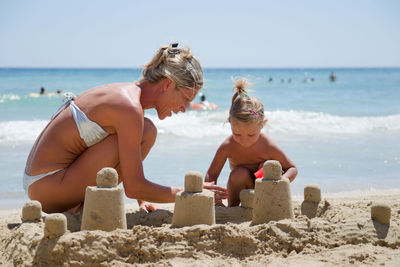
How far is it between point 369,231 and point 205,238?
3.08 ft

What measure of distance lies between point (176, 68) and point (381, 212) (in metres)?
1.56

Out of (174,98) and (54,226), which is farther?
(174,98)

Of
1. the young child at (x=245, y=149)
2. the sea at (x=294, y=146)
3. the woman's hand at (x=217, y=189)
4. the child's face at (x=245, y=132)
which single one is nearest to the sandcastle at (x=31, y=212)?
the woman's hand at (x=217, y=189)

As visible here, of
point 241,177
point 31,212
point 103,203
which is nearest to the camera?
point 103,203

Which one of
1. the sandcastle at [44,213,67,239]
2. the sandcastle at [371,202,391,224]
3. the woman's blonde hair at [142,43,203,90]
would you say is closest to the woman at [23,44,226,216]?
the woman's blonde hair at [142,43,203,90]

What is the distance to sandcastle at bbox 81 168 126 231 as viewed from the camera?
8.13ft

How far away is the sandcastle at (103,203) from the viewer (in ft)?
8.13

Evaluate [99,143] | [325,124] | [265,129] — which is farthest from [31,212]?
Result: [325,124]

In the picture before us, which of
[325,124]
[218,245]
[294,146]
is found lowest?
[218,245]

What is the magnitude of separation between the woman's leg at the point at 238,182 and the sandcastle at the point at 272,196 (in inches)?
26.7

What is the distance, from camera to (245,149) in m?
3.78

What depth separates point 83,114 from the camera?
3.03 meters

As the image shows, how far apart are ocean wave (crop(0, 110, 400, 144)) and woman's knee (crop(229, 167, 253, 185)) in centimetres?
552

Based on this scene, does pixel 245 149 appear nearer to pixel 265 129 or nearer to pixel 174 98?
pixel 174 98
